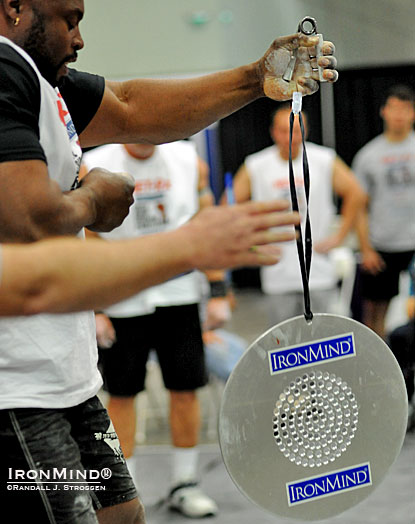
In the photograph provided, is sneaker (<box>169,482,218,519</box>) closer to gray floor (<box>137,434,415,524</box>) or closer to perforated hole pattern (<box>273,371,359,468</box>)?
gray floor (<box>137,434,415,524</box>)

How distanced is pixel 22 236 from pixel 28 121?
192 mm

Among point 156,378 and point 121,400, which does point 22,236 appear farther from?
point 156,378

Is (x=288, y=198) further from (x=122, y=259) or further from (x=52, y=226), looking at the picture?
(x=122, y=259)

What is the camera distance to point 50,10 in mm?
1389

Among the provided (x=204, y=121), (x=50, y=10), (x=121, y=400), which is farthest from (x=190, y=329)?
(x=50, y=10)

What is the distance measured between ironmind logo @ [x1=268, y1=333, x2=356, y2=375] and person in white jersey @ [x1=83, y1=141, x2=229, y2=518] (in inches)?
60.7

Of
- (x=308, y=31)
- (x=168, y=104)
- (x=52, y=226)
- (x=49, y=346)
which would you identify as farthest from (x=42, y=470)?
(x=308, y=31)

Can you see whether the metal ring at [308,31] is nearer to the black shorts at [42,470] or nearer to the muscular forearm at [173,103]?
the muscular forearm at [173,103]

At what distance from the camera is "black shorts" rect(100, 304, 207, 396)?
309 centimetres

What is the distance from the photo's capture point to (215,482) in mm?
3438

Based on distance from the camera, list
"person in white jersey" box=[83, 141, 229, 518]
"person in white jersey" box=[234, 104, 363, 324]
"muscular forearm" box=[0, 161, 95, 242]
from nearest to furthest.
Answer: "muscular forearm" box=[0, 161, 95, 242] < "person in white jersey" box=[83, 141, 229, 518] < "person in white jersey" box=[234, 104, 363, 324]

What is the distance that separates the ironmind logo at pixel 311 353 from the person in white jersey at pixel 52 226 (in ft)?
1.12

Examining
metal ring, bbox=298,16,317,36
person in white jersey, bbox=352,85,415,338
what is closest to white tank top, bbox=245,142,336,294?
person in white jersey, bbox=352,85,415,338

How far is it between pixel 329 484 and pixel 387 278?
3208 mm
